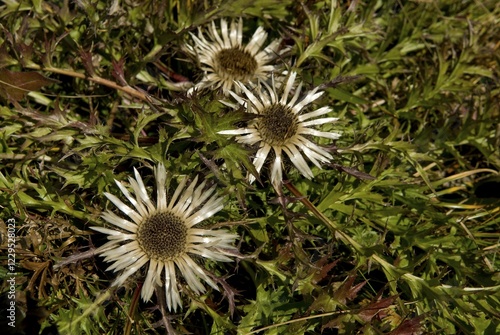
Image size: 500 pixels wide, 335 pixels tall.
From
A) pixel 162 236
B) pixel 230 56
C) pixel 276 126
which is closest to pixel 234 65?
pixel 230 56

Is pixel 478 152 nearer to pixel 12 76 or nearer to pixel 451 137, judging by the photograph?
pixel 451 137

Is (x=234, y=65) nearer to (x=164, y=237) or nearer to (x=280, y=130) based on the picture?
(x=280, y=130)

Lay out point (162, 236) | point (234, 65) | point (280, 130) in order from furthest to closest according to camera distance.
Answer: point (234, 65)
point (280, 130)
point (162, 236)

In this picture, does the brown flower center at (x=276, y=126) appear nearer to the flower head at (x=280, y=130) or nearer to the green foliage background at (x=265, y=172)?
the flower head at (x=280, y=130)

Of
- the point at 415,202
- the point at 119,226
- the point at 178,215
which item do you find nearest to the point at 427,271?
the point at 415,202

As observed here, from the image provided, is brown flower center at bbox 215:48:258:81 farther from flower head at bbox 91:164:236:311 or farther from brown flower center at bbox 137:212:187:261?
→ brown flower center at bbox 137:212:187:261
